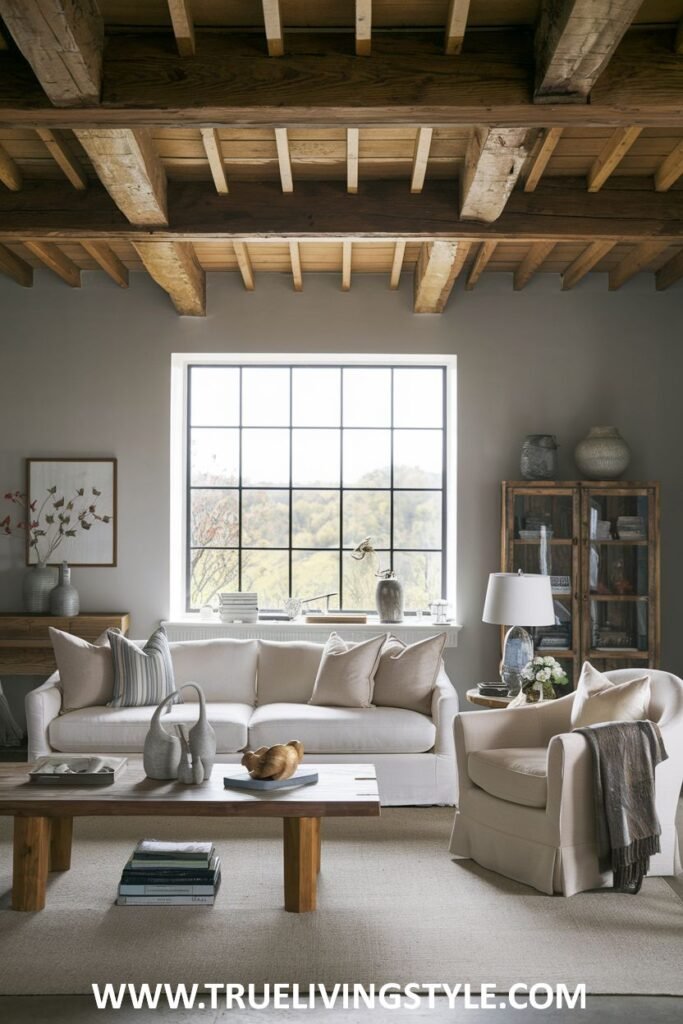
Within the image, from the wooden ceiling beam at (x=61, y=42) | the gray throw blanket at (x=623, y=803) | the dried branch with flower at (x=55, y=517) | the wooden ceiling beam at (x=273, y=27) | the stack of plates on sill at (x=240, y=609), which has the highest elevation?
the wooden ceiling beam at (x=273, y=27)

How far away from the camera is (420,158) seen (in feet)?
15.0

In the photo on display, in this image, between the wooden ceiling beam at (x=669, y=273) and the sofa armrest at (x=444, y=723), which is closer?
the sofa armrest at (x=444, y=723)

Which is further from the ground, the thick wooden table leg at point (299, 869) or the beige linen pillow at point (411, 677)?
the beige linen pillow at point (411, 677)

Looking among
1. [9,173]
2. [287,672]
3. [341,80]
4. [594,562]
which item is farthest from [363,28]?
[594,562]

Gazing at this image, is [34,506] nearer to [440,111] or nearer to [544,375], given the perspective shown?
Result: [544,375]

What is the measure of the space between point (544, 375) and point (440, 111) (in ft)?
11.2

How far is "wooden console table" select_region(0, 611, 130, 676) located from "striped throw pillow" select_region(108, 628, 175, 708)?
105 centimetres

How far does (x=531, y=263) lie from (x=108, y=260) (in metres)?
2.73

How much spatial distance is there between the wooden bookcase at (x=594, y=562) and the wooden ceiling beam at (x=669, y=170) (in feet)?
6.75

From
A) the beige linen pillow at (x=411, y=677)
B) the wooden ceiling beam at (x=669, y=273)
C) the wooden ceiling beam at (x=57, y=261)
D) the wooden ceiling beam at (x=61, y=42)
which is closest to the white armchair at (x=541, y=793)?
the beige linen pillow at (x=411, y=677)

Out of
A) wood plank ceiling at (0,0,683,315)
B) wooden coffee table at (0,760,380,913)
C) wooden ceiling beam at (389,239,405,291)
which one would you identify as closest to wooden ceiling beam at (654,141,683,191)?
wood plank ceiling at (0,0,683,315)

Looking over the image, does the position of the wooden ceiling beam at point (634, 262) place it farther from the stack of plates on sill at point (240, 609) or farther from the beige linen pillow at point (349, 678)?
the stack of plates on sill at point (240, 609)

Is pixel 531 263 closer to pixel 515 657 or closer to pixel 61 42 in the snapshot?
pixel 515 657

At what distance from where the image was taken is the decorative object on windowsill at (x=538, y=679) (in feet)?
16.4
